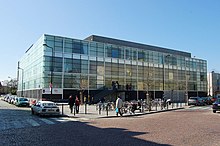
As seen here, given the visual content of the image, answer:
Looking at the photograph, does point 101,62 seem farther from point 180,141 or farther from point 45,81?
point 180,141

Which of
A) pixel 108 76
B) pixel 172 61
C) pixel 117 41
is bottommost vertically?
pixel 108 76

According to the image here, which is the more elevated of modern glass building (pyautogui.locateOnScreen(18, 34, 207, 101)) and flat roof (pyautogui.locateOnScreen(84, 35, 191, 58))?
flat roof (pyautogui.locateOnScreen(84, 35, 191, 58))

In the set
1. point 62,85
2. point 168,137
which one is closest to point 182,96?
point 62,85

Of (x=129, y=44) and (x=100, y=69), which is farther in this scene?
(x=129, y=44)

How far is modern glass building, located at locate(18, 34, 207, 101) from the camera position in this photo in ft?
153

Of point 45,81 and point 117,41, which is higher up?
point 117,41

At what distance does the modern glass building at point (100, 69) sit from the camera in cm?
4669

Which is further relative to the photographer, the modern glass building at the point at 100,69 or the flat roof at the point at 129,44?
the flat roof at the point at 129,44

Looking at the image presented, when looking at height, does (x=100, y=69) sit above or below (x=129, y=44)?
below

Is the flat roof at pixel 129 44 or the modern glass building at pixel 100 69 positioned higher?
the flat roof at pixel 129 44

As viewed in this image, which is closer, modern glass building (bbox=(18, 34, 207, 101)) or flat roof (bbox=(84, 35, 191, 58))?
modern glass building (bbox=(18, 34, 207, 101))

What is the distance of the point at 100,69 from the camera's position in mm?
53531

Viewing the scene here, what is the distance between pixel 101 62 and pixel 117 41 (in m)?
10.3

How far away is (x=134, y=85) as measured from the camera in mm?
58531
